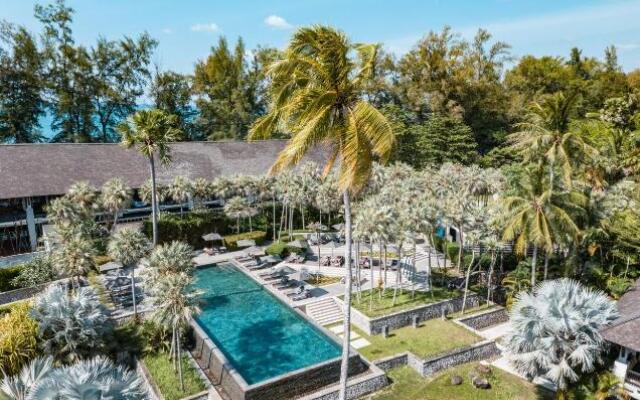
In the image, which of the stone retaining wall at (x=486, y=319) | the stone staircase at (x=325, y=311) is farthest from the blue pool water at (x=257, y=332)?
the stone retaining wall at (x=486, y=319)

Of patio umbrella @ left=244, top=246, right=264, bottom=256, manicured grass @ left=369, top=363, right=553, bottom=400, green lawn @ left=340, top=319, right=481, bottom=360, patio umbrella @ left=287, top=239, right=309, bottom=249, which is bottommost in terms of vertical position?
manicured grass @ left=369, top=363, right=553, bottom=400

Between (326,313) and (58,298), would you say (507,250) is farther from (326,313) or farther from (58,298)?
(58,298)

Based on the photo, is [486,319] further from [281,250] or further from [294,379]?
[281,250]

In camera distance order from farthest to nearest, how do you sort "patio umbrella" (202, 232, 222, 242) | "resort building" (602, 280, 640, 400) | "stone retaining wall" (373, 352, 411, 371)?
"patio umbrella" (202, 232, 222, 242), "stone retaining wall" (373, 352, 411, 371), "resort building" (602, 280, 640, 400)

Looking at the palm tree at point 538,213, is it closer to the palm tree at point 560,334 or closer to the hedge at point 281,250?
the palm tree at point 560,334

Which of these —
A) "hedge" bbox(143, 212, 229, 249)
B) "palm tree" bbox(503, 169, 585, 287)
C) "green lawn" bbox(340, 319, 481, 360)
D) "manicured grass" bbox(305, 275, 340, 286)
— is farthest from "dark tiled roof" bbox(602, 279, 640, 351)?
"hedge" bbox(143, 212, 229, 249)

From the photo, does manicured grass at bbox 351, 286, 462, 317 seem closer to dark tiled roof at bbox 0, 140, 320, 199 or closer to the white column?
dark tiled roof at bbox 0, 140, 320, 199

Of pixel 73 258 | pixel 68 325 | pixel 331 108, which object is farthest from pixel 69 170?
pixel 331 108
